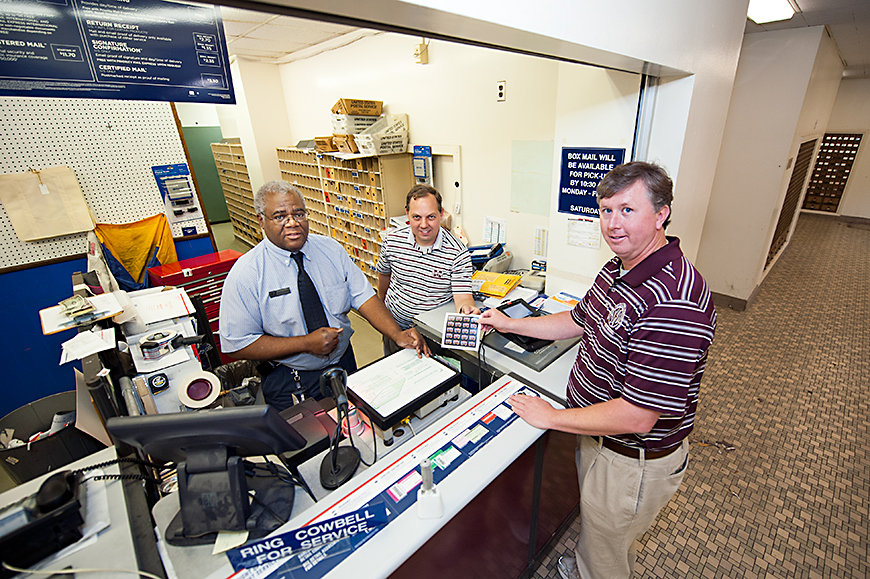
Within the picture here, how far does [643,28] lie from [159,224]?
376 cm

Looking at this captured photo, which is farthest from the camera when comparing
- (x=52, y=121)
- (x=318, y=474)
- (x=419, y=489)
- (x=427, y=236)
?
(x=52, y=121)

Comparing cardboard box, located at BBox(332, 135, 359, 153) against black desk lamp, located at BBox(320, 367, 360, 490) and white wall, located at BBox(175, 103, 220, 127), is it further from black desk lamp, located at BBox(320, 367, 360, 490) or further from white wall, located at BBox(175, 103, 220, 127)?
white wall, located at BBox(175, 103, 220, 127)

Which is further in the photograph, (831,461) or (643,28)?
(831,461)

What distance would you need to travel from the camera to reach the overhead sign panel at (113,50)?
1317mm

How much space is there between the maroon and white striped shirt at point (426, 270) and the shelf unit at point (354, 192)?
177cm

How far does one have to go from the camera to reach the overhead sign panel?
1.32 m

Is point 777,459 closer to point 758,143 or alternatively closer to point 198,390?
point 758,143

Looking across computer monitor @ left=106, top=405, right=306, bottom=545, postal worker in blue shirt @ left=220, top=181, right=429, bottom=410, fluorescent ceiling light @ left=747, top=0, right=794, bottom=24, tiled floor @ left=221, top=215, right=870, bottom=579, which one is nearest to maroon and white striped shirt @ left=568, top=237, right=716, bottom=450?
postal worker in blue shirt @ left=220, top=181, right=429, bottom=410

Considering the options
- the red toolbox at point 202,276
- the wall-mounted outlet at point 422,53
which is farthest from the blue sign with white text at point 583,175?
the red toolbox at point 202,276

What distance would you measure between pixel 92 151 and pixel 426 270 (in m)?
2.99

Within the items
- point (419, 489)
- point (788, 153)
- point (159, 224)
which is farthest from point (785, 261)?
point (159, 224)

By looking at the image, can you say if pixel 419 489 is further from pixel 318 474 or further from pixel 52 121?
pixel 52 121

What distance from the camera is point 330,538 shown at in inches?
33.5
